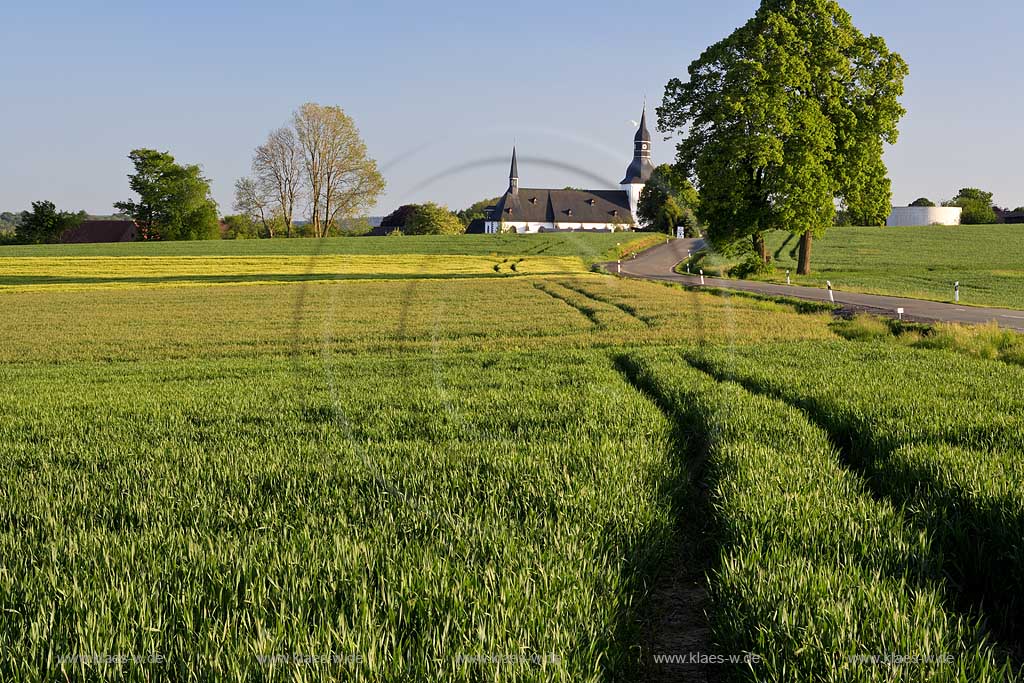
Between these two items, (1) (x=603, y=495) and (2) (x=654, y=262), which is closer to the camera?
(1) (x=603, y=495)

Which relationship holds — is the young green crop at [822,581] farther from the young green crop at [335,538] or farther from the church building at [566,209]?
the church building at [566,209]

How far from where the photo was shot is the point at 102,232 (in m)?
121

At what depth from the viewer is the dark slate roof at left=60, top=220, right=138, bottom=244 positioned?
119688mm

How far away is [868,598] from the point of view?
4.82 m

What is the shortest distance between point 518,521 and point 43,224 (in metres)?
118

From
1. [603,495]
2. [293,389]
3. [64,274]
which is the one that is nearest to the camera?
[603,495]

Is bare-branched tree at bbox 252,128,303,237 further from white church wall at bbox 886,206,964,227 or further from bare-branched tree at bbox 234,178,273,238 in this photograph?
white church wall at bbox 886,206,964,227

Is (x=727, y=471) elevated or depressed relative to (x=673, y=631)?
elevated

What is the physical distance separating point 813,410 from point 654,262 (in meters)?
59.7

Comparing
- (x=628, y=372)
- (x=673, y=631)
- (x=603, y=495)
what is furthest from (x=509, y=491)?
(x=628, y=372)

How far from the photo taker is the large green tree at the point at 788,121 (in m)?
39.7

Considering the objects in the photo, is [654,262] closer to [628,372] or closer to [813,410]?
[628,372]

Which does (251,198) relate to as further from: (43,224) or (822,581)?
(43,224)

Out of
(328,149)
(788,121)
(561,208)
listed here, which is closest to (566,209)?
(561,208)
